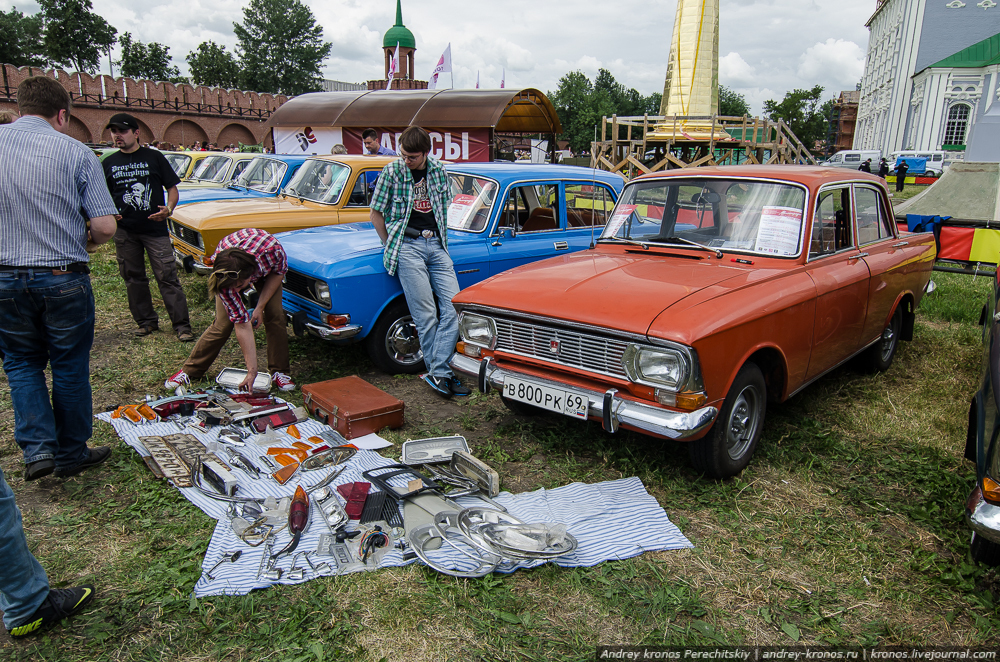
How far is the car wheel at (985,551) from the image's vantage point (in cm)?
293

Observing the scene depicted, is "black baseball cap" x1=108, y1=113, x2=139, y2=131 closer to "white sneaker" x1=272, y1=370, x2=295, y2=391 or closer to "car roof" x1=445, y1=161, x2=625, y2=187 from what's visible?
"white sneaker" x1=272, y1=370, x2=295, y2=391

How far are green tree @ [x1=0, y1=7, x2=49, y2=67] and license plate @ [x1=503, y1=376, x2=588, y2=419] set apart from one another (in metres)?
65.7

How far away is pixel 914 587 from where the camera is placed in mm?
2857

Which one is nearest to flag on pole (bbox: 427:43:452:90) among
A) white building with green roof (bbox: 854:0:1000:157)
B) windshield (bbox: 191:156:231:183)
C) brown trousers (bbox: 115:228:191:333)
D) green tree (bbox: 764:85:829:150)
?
windshield (bbox: 191:156:231:183)

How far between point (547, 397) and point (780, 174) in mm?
2307

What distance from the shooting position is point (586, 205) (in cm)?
612

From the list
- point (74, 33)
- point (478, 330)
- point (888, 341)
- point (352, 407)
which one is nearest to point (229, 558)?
point (352, 407)

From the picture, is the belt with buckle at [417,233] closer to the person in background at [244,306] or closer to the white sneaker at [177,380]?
the person in background at [244,306]

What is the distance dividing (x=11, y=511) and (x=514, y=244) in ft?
13.8

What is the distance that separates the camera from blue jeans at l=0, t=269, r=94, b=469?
10.8ft

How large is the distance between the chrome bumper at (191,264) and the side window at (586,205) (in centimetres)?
388

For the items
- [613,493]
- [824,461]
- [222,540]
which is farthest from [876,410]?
[222,540]

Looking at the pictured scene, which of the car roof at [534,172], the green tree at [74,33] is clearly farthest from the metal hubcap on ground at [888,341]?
the green tree at [74,33]

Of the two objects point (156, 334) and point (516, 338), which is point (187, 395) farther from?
point (516, 338)
